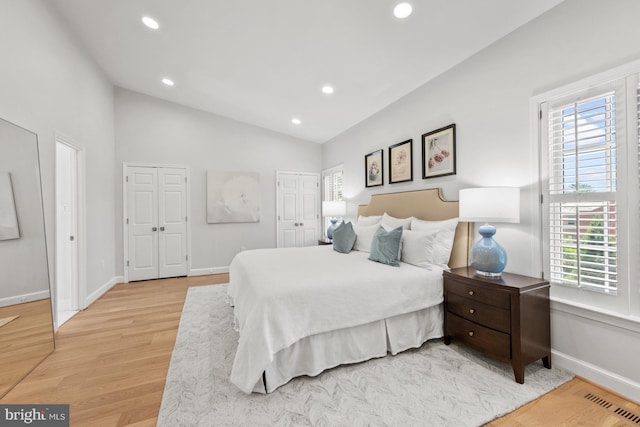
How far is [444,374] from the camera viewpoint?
1946mm

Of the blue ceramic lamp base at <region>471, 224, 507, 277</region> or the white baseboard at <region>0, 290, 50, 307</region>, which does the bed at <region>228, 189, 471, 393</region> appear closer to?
the blue ceramic lamp base at <region>471, 224, 507, 277</region>

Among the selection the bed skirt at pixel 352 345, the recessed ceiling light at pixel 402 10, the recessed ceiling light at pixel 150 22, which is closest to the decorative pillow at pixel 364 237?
the bed skirt at pixel 352 345

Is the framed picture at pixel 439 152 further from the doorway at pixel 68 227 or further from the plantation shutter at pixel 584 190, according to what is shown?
the doorway at pixel 68 227

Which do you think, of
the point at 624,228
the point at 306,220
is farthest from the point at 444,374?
the point at 306,220

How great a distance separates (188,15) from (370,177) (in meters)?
3.01

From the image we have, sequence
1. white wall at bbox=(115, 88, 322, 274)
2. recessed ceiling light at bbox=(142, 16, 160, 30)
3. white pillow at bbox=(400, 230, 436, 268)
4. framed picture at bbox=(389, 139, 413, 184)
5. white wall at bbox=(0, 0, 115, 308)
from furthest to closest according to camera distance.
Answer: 1. white wall at bbox=(115, 88, 322, 274)
2. framed picture at bbox=(389, 139, 413, 184)
3. recessed ceiling light at bbox=(142, 16, 160, 30)
4. white pillow at bbox=(400, 230, 436, 268)
5. white wall at bbox=(0, 0, 115, 308)

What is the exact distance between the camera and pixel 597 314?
1.83 meters

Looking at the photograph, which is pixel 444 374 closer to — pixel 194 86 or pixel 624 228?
pixel 624 228

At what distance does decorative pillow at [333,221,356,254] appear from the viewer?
3.35m

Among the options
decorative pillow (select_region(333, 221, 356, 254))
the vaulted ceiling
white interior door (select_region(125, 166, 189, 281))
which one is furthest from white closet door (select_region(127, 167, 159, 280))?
decorative pillow (select_region(333, 221, 356, 254))

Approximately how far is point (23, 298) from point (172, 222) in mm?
2891

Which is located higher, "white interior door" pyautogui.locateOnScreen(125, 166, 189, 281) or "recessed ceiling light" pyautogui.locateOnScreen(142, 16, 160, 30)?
"recessed ceiling light" pyautogui.locateOnScreen(142, 16, 160, 30)

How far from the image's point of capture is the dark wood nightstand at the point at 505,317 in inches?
72.4

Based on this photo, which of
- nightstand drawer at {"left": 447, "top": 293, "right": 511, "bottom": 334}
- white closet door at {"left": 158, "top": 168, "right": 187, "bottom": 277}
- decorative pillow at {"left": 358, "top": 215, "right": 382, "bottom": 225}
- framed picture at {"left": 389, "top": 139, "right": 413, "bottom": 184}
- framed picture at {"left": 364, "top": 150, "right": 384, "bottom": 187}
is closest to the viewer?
nightstand drawer at {"left": 447, "top": 293, "right": 511, "bottom": 334}
